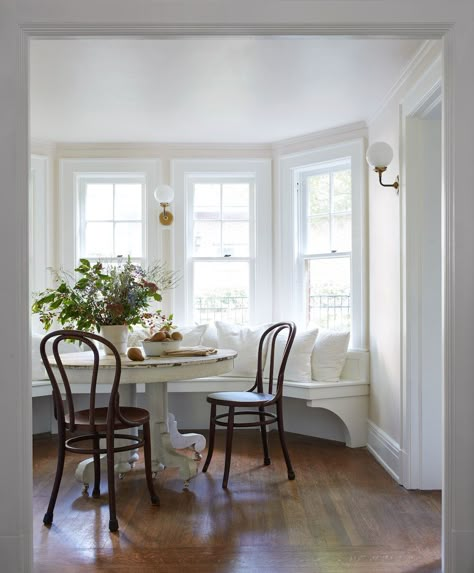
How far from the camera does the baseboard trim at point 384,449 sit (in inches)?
167

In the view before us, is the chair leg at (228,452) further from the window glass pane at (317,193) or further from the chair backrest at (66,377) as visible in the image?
the window glass pane at (317,193)

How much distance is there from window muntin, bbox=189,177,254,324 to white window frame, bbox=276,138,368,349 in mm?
318

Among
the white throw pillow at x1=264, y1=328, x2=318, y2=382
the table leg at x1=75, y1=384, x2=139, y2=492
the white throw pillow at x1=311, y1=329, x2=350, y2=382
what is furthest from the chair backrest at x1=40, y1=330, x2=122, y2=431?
the white throw pillow at x1=311, y1=329, x2=350, y2=382

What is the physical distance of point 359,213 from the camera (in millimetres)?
5258

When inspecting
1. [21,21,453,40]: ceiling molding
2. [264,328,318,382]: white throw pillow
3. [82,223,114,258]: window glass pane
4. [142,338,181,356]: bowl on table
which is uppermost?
[21,21,453,40]: ceiling molding

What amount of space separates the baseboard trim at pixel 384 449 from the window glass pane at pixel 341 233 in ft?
4.68

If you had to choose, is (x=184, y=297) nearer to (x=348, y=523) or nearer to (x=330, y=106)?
(x=330, y=106)

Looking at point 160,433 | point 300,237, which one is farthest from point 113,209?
point 160,433

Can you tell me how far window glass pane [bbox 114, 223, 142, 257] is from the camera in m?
5.99

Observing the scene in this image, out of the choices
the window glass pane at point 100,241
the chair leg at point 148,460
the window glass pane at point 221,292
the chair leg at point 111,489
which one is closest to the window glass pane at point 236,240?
the window glass pane at point 221,292

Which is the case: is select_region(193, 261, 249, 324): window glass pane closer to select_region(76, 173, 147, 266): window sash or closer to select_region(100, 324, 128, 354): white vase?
select_region(76, 173, 147, 266): window sash

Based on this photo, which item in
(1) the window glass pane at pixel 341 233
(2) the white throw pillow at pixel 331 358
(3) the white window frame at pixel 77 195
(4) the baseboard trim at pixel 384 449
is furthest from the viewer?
(3) the white window frame at pixel 77 195

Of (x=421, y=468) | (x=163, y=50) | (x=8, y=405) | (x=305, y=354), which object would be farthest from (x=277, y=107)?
(x=8, y=405)

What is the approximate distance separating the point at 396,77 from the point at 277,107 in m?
0.99
